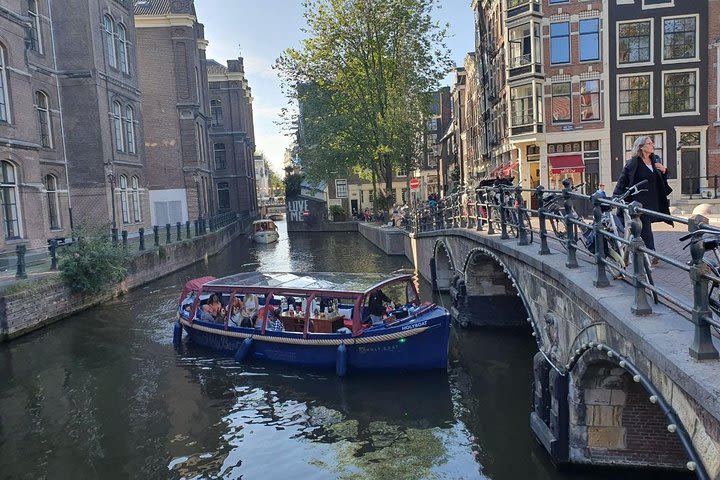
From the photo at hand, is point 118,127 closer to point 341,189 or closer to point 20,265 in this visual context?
point 20,265

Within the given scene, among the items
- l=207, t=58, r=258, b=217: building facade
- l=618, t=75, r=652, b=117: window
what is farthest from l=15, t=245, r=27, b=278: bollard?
l=207, t=58, r=258, b=217: building facade

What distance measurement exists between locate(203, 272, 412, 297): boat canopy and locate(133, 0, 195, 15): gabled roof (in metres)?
34.1

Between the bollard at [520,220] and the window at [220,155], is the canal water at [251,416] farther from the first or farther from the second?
the window at [220,155]

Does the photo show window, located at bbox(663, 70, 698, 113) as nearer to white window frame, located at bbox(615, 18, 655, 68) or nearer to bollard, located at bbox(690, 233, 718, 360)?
white window frame, located at bbox(615, 18, 655, 68)

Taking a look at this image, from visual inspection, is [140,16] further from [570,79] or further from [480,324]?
[480,324]

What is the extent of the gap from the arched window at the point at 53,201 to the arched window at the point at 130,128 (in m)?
6.49

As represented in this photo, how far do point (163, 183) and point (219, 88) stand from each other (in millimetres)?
24529

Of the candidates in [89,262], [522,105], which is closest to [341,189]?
[522,105]

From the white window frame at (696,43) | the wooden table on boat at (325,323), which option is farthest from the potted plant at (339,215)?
the wooden table on boat at (325,323)

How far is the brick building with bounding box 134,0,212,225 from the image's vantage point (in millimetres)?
42062

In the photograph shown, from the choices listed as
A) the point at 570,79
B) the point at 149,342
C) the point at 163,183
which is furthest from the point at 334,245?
the point at 149,342

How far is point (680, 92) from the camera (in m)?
27.9

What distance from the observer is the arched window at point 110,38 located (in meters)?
31.2

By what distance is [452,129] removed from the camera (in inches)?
2291
